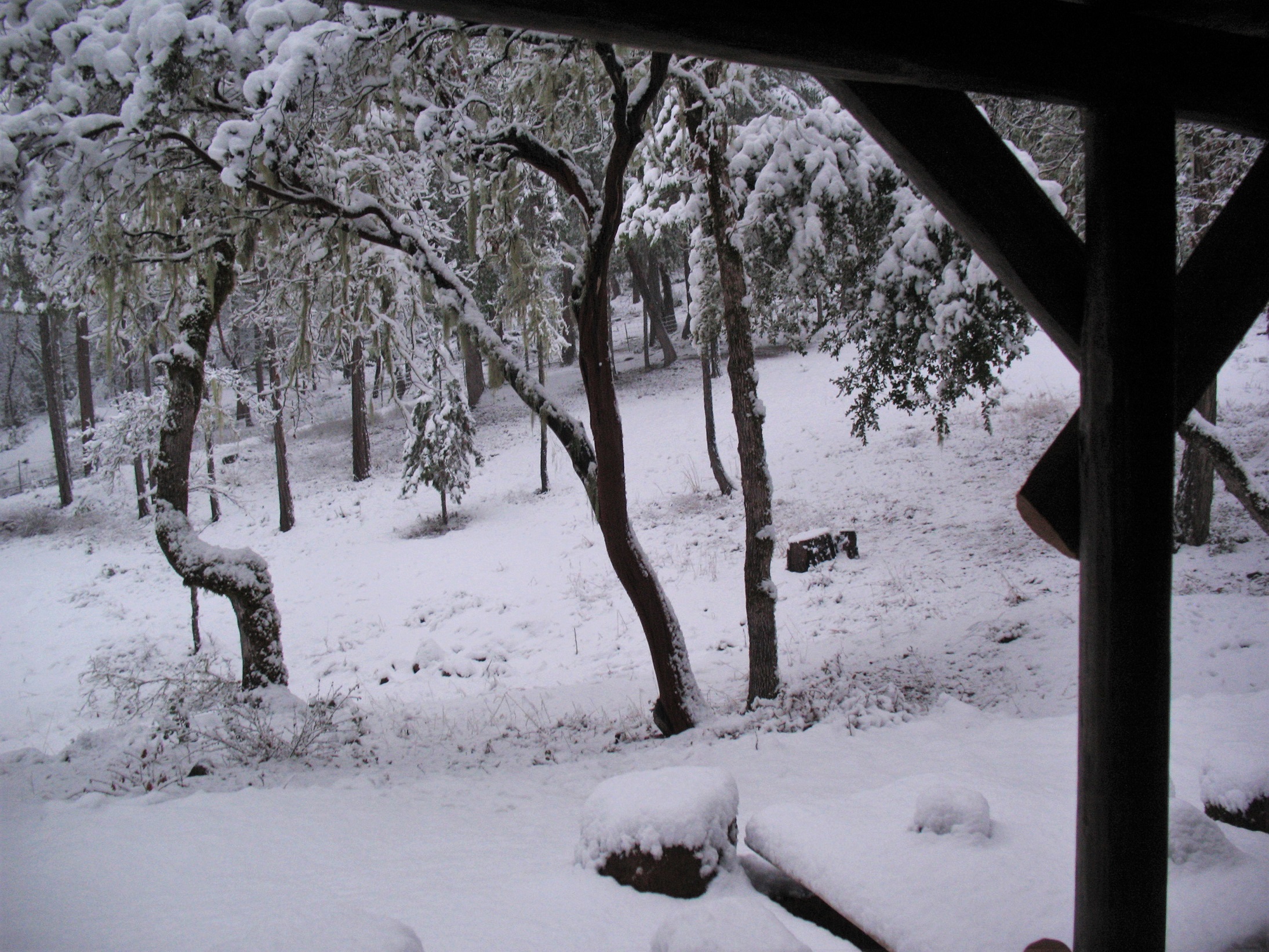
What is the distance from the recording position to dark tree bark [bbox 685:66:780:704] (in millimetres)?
6945

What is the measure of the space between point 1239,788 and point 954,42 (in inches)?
157

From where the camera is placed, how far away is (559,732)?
23.9 feet

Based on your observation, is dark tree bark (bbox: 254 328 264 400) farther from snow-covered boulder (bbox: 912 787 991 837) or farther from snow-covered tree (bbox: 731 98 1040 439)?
snow-covered boulder (bbox: 912 787 991 837)

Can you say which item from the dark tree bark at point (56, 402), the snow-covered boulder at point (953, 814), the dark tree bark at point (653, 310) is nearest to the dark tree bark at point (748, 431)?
the snow-covered boulder at point (953, 814)

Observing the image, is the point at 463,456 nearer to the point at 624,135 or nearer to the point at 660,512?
the point at 660,512

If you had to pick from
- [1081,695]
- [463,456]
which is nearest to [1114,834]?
[1081,695]

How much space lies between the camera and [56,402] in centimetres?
1820

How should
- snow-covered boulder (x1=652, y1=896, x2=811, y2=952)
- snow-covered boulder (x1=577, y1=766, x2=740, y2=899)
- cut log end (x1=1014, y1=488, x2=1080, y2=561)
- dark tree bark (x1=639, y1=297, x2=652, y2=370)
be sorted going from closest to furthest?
cut log end (x1=1014, y1=488, x2=1080, y2=561), snow-covered boulder (x1=652, y1=896, x2=811, y2=952), snow-covered boulder (x1=577, y1=766, x2=740, y2=899), dark tree bark (x1=639, y1=297, x2=652, y2=370)

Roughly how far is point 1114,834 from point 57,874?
16.1 ft

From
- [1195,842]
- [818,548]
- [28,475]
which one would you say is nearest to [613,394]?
[1195,842]

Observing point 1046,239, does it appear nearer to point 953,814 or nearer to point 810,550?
point 953,814

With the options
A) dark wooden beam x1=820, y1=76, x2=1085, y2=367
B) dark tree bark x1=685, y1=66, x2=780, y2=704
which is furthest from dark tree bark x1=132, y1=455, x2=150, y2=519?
dark wooden beam x1=820, y1=76, x2=1085, y2=367

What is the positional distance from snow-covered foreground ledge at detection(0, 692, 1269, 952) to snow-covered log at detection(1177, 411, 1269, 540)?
3.17 meters

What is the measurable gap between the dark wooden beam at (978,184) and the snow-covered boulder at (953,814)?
2342 millimetres
